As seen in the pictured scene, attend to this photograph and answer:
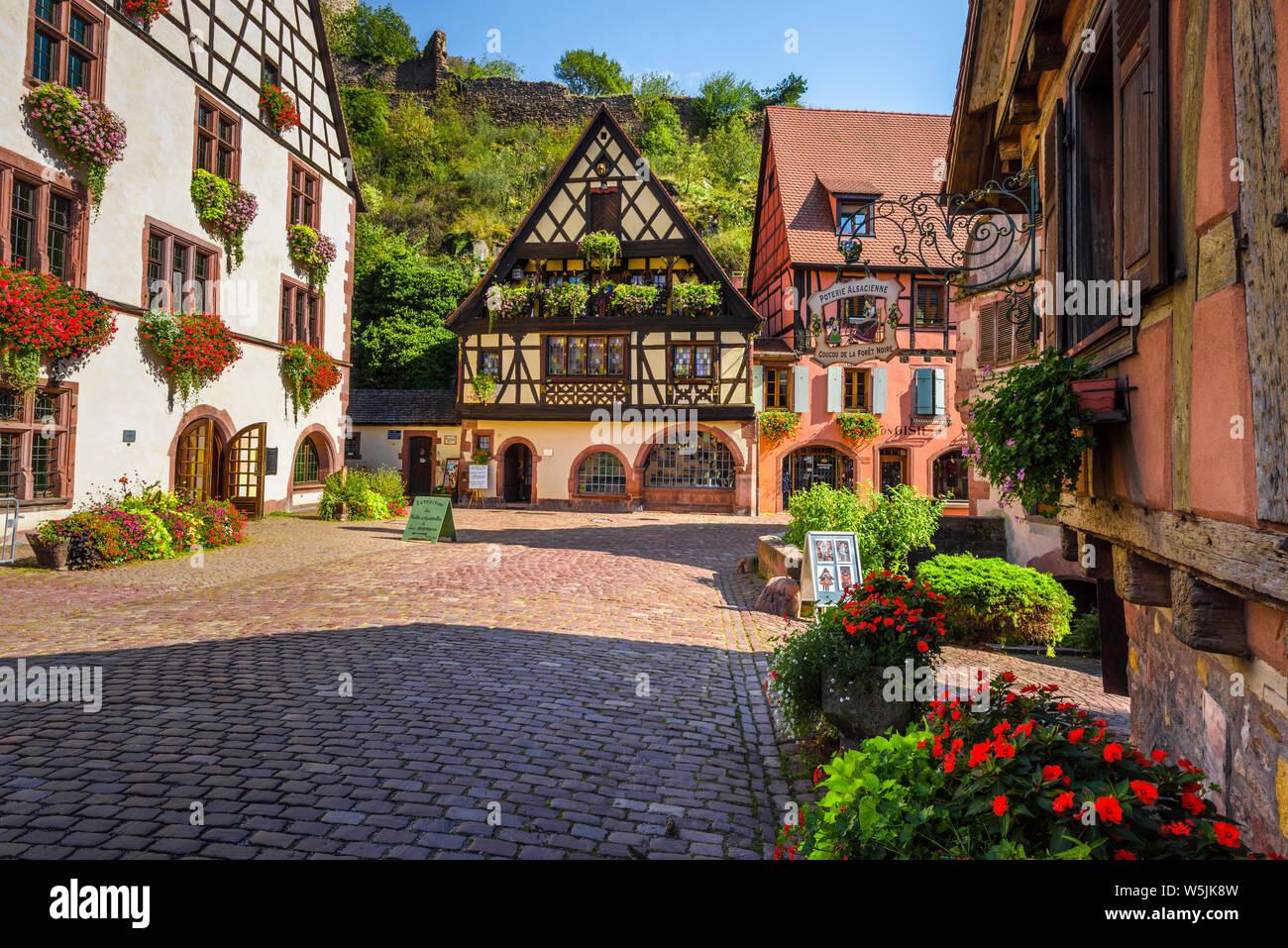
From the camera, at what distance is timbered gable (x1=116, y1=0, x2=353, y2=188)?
16.0 meters

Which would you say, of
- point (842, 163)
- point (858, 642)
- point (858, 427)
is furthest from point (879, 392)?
point (858, 642)

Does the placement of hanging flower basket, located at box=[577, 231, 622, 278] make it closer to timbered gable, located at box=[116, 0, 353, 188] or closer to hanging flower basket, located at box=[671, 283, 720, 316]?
hanging flower basket, located at box=[671, 283, 720, 316]

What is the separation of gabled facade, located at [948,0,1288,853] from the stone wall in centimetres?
1

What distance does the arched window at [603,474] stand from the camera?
25.8m

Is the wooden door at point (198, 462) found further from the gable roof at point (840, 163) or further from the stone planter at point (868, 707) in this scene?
the gable roof at point (840, 163)

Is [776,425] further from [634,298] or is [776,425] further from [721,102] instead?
[721,102]

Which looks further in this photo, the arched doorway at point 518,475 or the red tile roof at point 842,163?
the arched doorway at point 518,475

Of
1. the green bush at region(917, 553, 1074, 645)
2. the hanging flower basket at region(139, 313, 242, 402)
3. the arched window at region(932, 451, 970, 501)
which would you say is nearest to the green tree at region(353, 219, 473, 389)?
the hanging flower basket at region(139, 313, 242, 402)

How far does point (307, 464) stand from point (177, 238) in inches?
294

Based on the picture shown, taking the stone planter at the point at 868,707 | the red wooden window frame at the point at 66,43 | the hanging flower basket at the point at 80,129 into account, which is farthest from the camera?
the hanging flower basket at the point at 80,129

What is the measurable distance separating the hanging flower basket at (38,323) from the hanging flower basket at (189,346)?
1858mm

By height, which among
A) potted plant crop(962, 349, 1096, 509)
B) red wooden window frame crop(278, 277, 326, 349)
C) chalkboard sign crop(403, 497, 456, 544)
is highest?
red wooden window frame crop(278, 277, 326, 349)

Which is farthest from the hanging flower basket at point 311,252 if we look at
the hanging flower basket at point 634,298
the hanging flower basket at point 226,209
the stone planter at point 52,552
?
the stone planter at point 52,552
